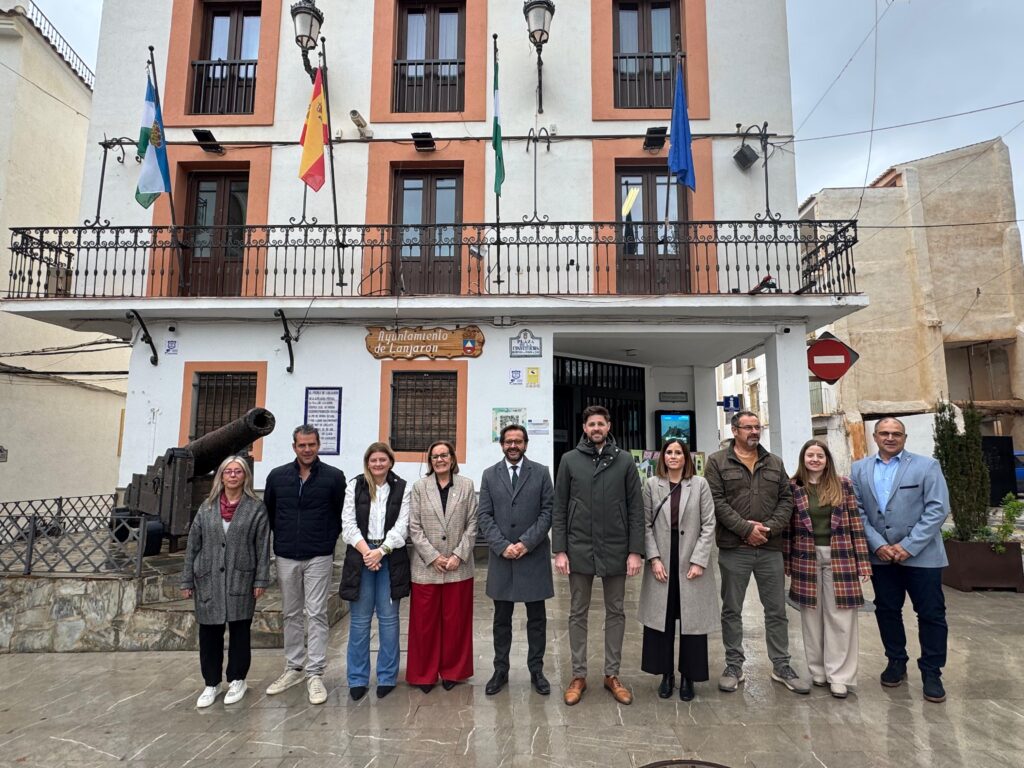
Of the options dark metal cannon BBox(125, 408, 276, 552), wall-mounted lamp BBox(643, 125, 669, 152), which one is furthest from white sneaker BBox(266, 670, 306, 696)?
wall-mounted lamp BBox(643, 125, 669, 152)

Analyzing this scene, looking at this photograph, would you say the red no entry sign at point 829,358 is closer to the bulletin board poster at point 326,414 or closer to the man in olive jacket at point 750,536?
the man in olive jacket at point 750,536

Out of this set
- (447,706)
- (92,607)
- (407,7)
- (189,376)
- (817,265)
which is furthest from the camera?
(407,7)

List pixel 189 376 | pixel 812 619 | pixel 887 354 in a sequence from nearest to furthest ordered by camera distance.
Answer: pixel 812 619, pixel 189 376, pixel 887 354

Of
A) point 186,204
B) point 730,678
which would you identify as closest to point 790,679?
point 730,678

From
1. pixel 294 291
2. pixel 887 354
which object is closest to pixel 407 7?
pixel 294 291

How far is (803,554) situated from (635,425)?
8026mm

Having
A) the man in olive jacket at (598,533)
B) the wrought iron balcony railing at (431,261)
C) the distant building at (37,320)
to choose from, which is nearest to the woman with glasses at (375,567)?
the man in olive jacket at (598,533)

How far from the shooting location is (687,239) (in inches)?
402

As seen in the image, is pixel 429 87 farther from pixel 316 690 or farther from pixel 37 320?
pixel 316 690

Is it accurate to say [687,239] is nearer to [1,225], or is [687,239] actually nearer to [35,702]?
[35,702]

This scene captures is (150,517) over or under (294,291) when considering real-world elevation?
under

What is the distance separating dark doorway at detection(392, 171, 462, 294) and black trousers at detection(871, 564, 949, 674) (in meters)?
7.73

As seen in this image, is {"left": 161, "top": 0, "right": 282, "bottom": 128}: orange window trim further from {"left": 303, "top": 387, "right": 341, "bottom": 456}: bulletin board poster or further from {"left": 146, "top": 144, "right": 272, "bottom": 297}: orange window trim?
{"left": 303, "top": 387, "right": 341, "bottom": 456}: bulletin board poster

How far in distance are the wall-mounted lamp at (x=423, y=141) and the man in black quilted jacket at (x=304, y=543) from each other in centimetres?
715
